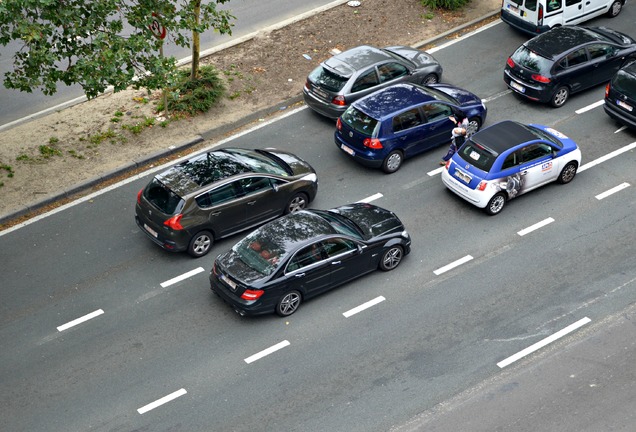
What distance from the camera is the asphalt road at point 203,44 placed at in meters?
23.8

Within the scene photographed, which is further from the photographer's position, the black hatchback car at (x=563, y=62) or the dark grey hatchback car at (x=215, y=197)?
the black hatchback car at (x=563, y=62)

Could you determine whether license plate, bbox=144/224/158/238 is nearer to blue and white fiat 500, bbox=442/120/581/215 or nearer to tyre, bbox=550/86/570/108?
blue and white fiat 500, bbox=442/120/581/215

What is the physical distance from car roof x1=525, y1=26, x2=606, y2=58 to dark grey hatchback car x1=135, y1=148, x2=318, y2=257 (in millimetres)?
7538

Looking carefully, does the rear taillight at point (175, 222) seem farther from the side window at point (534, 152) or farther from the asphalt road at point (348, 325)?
the side window at point (534, 152)

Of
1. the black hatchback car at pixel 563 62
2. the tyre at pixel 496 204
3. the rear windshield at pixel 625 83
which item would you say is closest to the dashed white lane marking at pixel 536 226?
the tyre at pixel 496 204

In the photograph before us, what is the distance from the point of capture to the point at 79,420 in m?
15.0

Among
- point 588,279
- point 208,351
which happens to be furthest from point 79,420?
point 588,279

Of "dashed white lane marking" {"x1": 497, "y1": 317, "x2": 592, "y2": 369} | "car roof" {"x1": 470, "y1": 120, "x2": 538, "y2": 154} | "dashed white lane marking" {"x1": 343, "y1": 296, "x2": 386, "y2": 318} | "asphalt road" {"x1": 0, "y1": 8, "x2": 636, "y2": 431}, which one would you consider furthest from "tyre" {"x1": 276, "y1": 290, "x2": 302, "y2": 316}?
"car roof" {"x1": 470, "y1": 120, "x2": 538, "y2": 154}

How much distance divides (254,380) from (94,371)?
111 inches

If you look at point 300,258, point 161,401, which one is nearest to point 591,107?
point 300,258

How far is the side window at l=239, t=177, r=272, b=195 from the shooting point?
1862 cm

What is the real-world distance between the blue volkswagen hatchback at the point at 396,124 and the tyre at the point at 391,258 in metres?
3.26

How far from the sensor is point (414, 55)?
23.9 m

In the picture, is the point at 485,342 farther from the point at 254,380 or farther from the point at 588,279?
the point at 254,380
